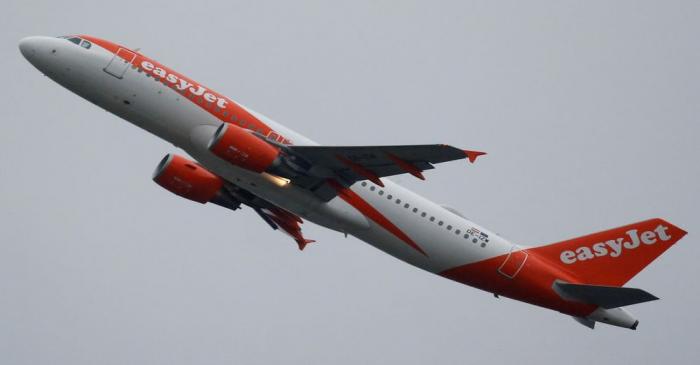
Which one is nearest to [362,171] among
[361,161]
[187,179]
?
[361,161]

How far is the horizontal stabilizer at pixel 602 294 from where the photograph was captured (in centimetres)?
3381

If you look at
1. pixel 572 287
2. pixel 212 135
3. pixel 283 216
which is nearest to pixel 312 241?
pixel 283 216

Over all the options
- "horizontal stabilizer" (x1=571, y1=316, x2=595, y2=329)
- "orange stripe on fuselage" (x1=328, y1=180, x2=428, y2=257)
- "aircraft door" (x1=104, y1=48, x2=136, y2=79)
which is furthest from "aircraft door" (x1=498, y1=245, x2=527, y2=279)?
"aircraft door" (x1=104, y1=48, x2=136, y2=79)

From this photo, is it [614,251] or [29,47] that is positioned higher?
[614,251]

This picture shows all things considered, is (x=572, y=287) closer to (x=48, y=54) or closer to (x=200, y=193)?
(x=200, y=193)

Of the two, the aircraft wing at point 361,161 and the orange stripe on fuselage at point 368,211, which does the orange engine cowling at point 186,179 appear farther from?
the orange stripe on fuselage at point 368,211

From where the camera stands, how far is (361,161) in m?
32.9

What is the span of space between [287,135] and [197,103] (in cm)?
380

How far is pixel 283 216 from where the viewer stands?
133 ft

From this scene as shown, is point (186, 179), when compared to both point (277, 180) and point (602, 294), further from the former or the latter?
point (602, 294)

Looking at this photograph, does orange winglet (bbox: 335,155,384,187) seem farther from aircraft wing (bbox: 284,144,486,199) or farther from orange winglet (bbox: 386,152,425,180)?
orange winglet (bbox: 386,152,425,180)

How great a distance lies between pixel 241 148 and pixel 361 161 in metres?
4.48

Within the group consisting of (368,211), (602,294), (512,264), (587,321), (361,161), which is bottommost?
(368,211)

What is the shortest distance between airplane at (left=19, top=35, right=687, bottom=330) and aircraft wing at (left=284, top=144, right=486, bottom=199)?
5cm
